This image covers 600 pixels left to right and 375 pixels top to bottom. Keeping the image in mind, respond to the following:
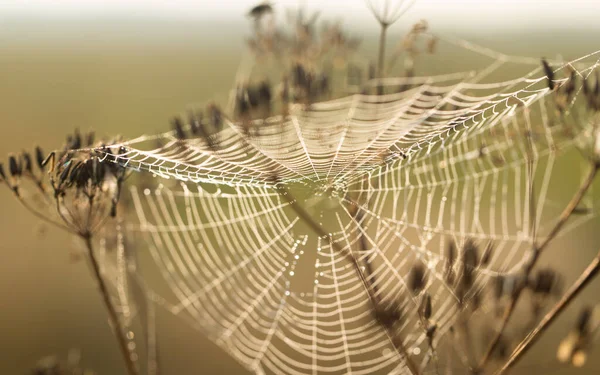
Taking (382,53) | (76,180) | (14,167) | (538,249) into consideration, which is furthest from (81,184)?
(538,249)

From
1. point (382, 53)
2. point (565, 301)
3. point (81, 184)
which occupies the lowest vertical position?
point (565, 301)

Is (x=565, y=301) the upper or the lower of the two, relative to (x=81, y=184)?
lower

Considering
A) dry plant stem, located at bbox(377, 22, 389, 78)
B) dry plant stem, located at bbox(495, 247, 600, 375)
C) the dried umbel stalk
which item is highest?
dry plant stem, located at bbox(377, 22, 389, 78)

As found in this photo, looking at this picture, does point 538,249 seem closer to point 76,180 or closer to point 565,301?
point 565,301

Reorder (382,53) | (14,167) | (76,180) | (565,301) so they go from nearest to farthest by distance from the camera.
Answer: (565,301) < (76,180) < (14,167) < (382,53)

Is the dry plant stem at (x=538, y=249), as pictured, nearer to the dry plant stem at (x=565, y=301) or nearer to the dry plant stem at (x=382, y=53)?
the dry plant stem at (x=565, y=301)

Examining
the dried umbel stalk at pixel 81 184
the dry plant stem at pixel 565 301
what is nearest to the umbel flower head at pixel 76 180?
the dried umbel stalk at pixel 81 184

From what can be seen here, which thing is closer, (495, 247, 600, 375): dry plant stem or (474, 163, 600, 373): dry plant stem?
(495, 247, 600, 375): dry plant stem

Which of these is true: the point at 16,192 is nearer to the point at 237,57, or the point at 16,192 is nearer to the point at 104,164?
the point at 104,164

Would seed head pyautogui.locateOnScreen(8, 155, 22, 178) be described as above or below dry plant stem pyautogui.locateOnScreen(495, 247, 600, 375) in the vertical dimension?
above

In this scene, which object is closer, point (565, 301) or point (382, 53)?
point (565, 301)

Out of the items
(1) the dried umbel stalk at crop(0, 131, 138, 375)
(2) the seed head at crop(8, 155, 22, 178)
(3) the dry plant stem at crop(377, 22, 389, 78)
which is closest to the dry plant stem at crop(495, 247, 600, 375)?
(3) the dry plant stem at crop(377, 22, 389, 78)

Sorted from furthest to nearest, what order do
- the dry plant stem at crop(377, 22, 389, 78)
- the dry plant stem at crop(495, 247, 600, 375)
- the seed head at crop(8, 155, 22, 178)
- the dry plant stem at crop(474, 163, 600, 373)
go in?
the dry plant stem at crop(377, 22, 389, 78) < the seed head at crop(8, 155, 22, 178) < the dry plant stem at crop(474, 163, 600, 373) < the dry plant stem at crop(495, 247, 600, 375)

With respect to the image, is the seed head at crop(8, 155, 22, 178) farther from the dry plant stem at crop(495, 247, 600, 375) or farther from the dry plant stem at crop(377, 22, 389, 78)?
the dry plant stem at crop(495, 247, 600, 375)
